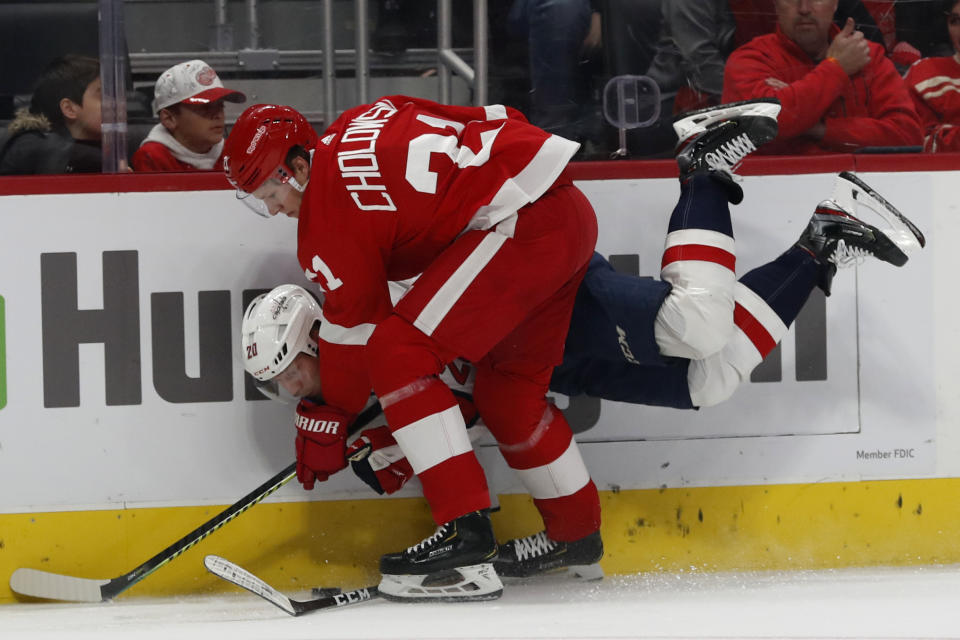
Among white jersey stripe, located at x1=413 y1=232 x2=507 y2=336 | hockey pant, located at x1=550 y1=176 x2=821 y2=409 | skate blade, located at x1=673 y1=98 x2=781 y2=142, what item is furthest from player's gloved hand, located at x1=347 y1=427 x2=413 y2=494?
skate blade, located at x1=673 y1=98 x2=781 y2=142

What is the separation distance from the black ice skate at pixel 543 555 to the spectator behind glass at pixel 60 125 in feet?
4.11

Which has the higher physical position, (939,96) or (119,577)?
(939,96)

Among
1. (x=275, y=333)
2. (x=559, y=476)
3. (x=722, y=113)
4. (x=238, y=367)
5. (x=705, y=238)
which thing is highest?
(x=722, y=113)

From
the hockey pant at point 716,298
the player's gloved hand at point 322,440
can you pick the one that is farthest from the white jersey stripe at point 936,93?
the player's gloved hand at point 322,440

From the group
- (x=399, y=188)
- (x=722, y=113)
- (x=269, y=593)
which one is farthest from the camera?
(x=722, y=113)

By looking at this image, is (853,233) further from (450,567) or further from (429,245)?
(450,567)

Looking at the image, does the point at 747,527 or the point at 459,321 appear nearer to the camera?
the point at 459,321

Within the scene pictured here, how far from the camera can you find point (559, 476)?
222 centimetres

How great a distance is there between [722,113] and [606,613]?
1.05m

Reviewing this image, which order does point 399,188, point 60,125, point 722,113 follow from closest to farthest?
point 399,188 → point 722,113 → point 60,125

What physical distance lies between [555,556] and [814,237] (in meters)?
0.88

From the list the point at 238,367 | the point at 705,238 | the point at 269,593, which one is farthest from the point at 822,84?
the point at 269,593

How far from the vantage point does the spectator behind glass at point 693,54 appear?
2357mm

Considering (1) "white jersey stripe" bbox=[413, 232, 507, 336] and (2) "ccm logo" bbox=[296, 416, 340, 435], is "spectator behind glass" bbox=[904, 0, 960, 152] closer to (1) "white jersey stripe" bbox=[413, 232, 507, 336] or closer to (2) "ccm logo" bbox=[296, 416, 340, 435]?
A: (1) "white jersey stripe" bbox=[413, 232, 507, 336]
